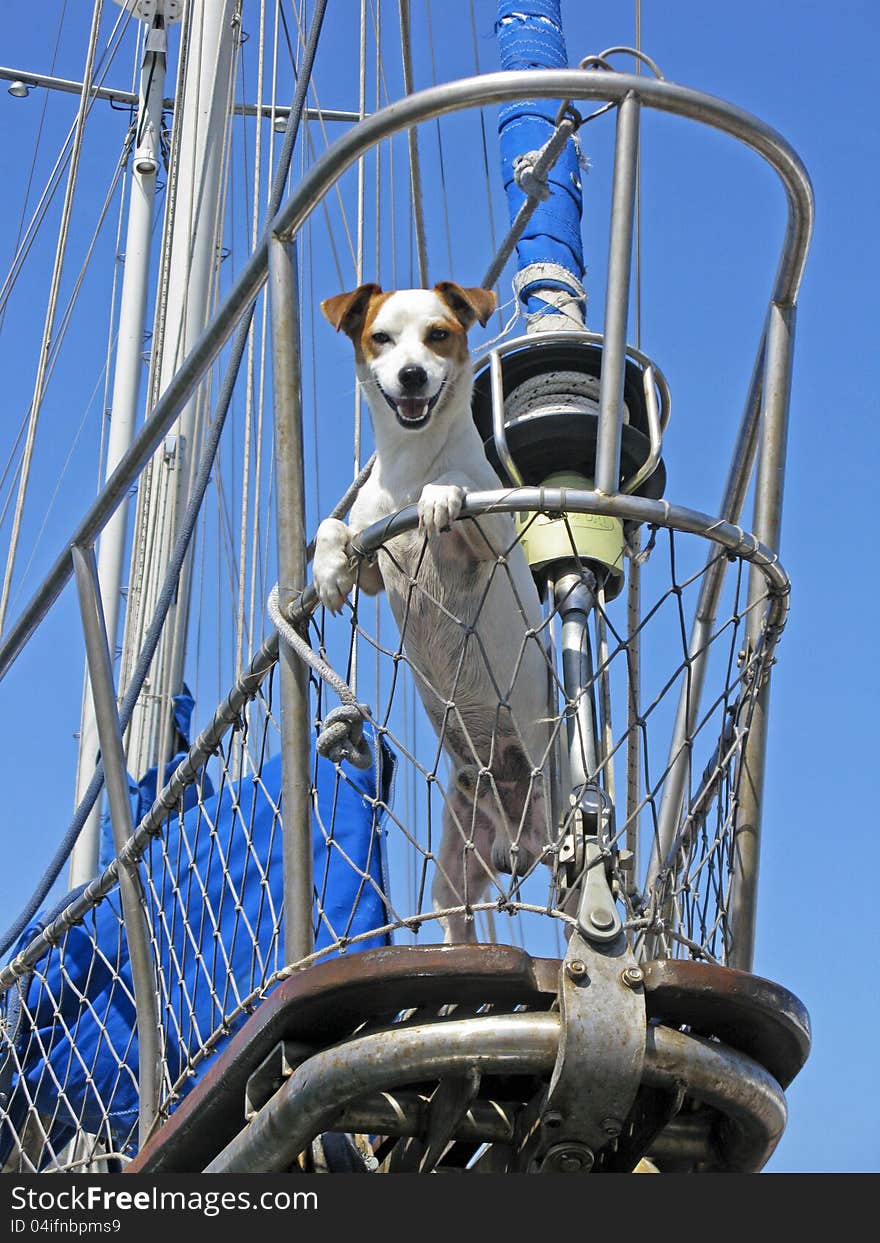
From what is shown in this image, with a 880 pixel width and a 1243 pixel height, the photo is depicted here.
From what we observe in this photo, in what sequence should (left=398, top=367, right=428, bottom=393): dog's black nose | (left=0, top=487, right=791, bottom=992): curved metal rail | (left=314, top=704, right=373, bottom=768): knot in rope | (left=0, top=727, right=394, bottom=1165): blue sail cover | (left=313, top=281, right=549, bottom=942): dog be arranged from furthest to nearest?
(left=0, top=727, right=394, bottom=1165): blue sail cover
(left=398, top=367, right=428, bottom=393): dog's black nose
(left=313, top=281, right=549, bottom=942): dog
(left=314, top=704, right=373, bottom=768): knot in rope
(left=0, top=487, right=791, bottom=992): curved metal rail

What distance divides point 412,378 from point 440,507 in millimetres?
786

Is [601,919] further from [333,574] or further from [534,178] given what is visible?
[534,178]

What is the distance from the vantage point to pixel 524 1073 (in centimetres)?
252

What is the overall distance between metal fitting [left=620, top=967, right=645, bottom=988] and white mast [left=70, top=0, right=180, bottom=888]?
24.4 ft

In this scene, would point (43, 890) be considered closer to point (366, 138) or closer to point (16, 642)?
point (16, 642)

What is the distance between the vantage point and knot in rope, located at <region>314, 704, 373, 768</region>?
305 centimetres

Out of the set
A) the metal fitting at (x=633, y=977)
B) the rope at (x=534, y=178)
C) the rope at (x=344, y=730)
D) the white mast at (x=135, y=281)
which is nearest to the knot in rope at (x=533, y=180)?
the rope at (x=534, y=178)

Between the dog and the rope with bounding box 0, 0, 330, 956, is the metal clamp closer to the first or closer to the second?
the dog

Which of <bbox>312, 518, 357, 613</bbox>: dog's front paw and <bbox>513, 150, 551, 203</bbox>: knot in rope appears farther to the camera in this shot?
<bbox>513, 150, 551, 203</bbox>: knot in rope

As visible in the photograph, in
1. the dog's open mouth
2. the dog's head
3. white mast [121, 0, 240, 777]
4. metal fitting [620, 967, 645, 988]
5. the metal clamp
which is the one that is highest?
white mast [121, 0, 240, 777]

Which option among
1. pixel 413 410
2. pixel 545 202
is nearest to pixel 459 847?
pixel 413 410

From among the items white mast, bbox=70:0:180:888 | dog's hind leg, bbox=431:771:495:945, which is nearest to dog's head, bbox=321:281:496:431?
dog's hind leg, bbox=431:771:495:945

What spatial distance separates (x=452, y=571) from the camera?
11.9 feet

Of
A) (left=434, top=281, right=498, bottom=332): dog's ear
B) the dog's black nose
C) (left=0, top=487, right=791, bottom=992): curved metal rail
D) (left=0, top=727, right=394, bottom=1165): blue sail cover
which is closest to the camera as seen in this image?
(left=0, top=487, right=791, bottom=992): curved metal rail
